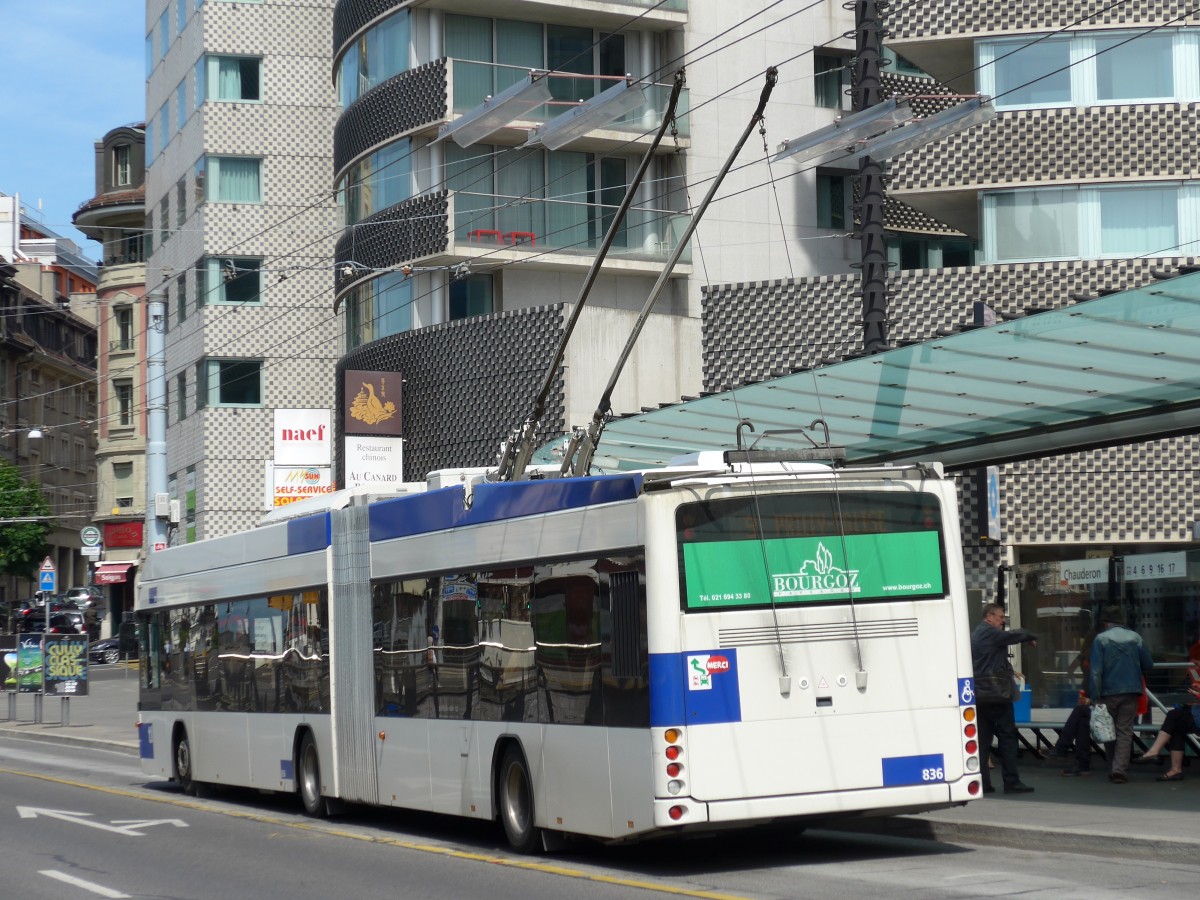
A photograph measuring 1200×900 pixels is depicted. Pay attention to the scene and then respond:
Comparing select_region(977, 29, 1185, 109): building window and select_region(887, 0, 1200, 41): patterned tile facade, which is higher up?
select_region(887, 0, 1200, 41): patterned tile facade

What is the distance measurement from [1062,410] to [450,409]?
21.1 m

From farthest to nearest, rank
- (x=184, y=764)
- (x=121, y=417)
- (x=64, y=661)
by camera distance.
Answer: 1. (x=121, y=417)
2. (x=64, y=661)
3. (x=184, y=764)

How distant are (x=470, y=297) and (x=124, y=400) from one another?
42940 mm

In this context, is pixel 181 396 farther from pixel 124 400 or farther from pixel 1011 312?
pixel 1011 312

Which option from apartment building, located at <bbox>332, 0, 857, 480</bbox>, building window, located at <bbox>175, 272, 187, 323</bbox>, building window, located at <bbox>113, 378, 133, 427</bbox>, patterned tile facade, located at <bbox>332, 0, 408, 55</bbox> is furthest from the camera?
building window, located at <bbox>113, 378, 133, 427</bbox>

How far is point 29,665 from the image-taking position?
3659 centimetres

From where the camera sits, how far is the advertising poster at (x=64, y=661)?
3628 cm

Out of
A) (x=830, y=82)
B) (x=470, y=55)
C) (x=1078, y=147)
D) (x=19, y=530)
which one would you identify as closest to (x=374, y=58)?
(x=470, y=55)

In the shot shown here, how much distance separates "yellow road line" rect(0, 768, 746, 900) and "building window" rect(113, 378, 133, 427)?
5311 cm

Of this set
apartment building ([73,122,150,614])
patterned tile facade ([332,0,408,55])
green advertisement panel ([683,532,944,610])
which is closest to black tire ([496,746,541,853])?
green advertisement panel ([683,532,944,610])

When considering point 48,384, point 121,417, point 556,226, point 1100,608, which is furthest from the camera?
point 48,384

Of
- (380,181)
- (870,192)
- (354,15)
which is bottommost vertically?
(870,192)

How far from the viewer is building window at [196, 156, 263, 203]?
52156 mm

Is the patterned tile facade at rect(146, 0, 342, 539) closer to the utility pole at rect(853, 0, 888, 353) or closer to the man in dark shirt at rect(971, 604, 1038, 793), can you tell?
the utility pole at rect(853, 0, 888, 353)
